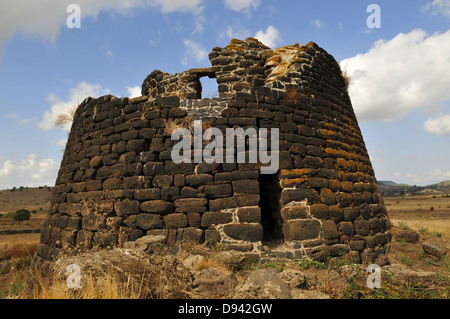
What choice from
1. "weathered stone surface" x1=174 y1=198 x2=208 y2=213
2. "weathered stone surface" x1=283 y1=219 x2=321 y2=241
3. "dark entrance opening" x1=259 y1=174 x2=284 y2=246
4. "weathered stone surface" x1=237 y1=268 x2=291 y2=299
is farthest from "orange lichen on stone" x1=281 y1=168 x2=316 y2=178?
"weathered stone surface" x1=237 y1=268 x2=291 y2=299

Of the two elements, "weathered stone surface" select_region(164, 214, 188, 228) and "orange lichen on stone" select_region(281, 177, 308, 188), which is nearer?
"weathered stone surface" select_region(164, 214, 188, 228)

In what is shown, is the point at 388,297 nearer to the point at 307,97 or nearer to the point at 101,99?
the point at 307,97

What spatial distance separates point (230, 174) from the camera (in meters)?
5.16

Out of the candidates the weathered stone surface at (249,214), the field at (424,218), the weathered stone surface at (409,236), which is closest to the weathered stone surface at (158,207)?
the weathered stone surface at (249,214)

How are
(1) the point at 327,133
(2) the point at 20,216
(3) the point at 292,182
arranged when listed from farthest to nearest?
(2) the point at 20,216, (1) the point at 327,133, (3) the point at 292,182

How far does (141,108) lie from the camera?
5848mm

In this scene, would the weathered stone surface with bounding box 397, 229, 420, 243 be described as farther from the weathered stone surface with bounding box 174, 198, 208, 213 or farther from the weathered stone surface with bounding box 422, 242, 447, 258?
the weathered stone surface with bounding box 174, 198, 208, 213

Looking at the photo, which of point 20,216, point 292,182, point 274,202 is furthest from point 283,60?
point 20,216

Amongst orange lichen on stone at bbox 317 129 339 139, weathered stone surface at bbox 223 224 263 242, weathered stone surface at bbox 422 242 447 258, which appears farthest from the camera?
weathered stone surface at bbox 422 242 447 258

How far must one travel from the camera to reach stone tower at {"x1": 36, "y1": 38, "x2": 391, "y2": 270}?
5.07 m

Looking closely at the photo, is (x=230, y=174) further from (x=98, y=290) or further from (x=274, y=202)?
(x=98, y=290)

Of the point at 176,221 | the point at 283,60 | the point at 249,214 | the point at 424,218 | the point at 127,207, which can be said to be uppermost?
the point at 283,60
